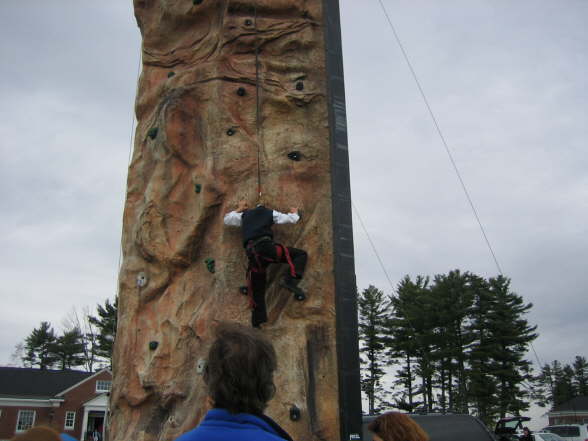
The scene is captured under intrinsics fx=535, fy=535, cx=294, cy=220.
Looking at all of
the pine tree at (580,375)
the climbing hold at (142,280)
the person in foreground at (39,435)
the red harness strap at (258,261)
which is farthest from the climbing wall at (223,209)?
the pine tree at (580,375)

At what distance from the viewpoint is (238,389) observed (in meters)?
1.62

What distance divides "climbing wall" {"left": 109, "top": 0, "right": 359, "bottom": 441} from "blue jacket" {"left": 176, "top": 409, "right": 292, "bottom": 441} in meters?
3.20

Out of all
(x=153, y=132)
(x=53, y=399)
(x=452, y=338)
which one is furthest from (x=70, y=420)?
(x=153, y=132)

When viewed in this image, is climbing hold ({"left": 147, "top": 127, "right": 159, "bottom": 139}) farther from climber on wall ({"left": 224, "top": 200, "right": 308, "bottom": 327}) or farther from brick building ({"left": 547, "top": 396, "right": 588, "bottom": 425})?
brick building ({"left": 547, "top": 396, "right": 588, "bottom": 425})

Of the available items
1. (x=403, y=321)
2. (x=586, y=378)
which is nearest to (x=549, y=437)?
(x=403, y=321)

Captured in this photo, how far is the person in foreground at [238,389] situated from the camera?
1.56m

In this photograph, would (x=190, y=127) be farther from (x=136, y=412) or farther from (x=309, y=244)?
(x=136, y=412)

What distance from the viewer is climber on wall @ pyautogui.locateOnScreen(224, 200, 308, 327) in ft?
15.9

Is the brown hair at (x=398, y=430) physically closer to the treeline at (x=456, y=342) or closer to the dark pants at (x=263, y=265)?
the dark pants at (x=263, y=265)

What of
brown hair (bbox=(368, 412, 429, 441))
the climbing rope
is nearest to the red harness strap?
the climbing rope

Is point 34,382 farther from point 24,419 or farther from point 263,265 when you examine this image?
point 263,265

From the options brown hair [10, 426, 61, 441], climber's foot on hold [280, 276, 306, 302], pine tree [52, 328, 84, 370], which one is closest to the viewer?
brown hair [10, 426, 61, 441]

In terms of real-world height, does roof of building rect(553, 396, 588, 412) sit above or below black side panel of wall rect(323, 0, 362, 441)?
below

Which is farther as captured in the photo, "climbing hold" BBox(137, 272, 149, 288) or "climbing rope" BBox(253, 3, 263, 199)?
"climbing hold" BBox(137, 272, 149, 288)
